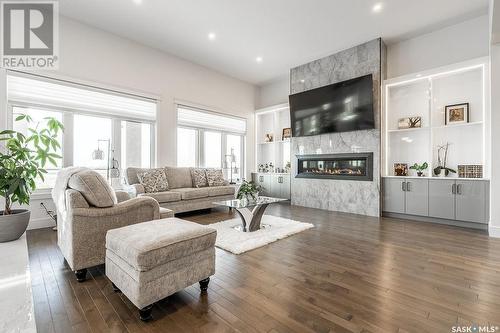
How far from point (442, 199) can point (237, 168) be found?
479cm

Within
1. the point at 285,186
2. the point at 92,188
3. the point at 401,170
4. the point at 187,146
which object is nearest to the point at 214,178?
the point at 187,146

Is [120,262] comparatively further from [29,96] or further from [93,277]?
[29,96]

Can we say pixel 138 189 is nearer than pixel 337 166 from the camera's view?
Yes

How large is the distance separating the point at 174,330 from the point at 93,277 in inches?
47.6

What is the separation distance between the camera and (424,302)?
175 centimetres

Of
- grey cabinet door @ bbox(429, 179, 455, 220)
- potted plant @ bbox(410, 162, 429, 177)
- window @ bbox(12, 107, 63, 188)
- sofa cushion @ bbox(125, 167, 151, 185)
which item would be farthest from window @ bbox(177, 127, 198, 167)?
grey cabinet door @ bbox(429, 179, 455, 220)

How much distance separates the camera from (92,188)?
2.15 m

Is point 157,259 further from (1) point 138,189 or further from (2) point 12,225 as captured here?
(1) point 138,189

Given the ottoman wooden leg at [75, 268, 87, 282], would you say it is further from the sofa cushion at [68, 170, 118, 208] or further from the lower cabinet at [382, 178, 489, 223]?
the lower cabinet at [382, 178, 489, 223]

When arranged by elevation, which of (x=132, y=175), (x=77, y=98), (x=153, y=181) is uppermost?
(x=77, y=98)

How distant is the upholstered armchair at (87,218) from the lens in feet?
6.84

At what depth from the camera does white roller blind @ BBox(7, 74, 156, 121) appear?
3.70 m

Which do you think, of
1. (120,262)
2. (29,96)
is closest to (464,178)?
(120,262)

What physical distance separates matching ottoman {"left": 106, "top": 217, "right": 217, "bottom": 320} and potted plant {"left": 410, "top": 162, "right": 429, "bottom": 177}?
422cm
